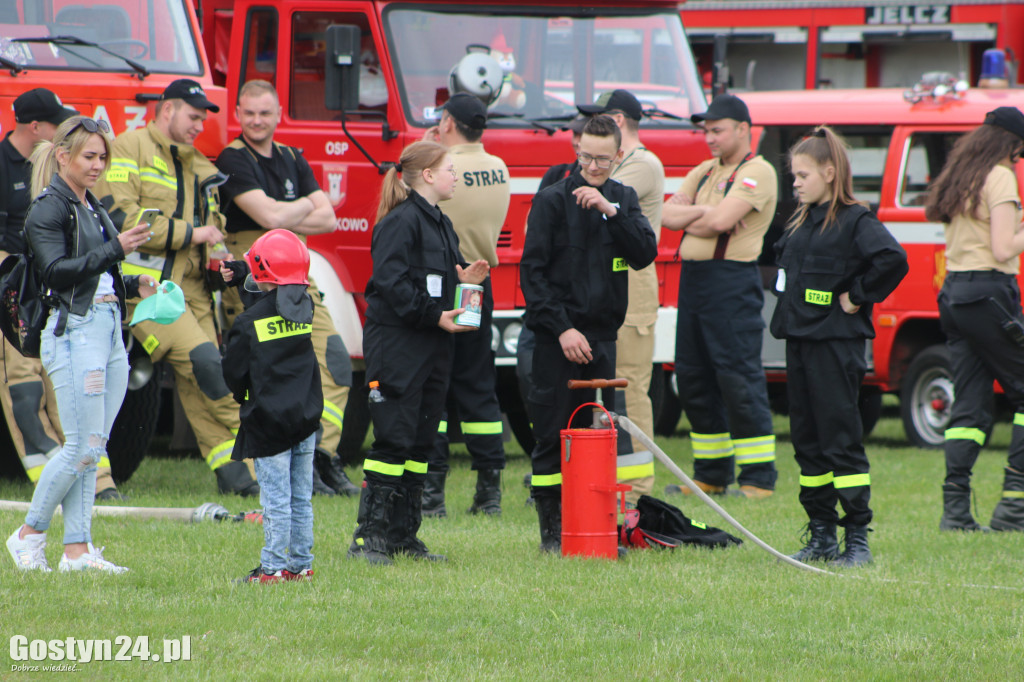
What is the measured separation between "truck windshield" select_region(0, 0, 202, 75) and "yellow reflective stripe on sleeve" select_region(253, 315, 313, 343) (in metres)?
3.04

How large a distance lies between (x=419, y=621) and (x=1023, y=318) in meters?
3.89

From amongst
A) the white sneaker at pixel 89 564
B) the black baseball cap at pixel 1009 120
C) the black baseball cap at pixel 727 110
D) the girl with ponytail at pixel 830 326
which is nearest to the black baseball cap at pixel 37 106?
the white sneaker at pixel 89 564

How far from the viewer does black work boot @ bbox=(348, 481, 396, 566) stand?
19.1 ft

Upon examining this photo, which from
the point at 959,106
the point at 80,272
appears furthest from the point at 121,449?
the point at 959,106

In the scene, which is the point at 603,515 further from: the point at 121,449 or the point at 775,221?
the point at 775,221

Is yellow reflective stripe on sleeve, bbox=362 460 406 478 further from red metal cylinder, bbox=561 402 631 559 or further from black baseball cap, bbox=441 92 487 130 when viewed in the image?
black baseball cap, bbox=441 92 487 130

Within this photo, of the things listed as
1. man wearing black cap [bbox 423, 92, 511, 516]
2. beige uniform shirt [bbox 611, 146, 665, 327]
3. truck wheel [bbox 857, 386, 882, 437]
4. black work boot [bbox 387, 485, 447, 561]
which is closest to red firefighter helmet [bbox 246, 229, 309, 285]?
black work boot [bbox 387, 485, 447, 561]

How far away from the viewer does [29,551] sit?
18.1 feet

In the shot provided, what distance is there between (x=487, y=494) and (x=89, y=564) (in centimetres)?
243

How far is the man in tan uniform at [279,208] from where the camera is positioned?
752 centimetres

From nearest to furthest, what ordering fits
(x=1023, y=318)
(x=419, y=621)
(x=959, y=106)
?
(x=419, y=621), (x=1023, y=318), (x=959, y=106)

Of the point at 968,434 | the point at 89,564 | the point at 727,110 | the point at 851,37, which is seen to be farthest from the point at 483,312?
A: the point at 851,37

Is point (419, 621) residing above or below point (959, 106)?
below

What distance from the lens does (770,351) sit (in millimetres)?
10812
